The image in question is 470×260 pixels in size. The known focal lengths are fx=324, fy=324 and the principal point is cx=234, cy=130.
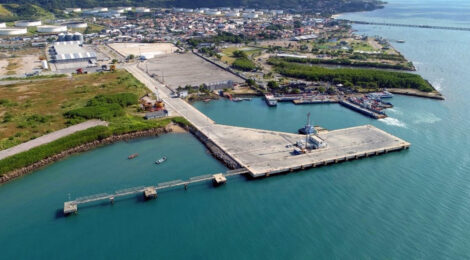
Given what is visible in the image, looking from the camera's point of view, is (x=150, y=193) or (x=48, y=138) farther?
(x=48, y=138)

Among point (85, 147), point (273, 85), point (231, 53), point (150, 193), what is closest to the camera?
point (150, 193)

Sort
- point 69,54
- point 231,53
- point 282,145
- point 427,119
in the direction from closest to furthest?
1. point 282,145
2. point 427,119
3. point 69,54
4. point 231,53

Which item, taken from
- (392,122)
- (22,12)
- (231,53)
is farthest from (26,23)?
(392,122)

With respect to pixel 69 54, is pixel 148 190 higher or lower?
lower

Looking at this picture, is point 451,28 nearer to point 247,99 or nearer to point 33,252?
point 247,99

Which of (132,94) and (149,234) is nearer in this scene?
(149,234)

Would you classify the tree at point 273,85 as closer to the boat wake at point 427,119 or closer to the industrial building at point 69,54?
the boat wake at point 427,119

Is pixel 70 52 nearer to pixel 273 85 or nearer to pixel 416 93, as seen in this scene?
pixel 273 85

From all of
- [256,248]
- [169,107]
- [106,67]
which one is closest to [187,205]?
[256,248]
